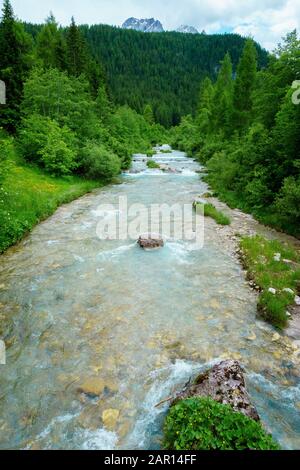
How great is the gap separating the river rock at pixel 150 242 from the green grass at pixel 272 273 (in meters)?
3.52

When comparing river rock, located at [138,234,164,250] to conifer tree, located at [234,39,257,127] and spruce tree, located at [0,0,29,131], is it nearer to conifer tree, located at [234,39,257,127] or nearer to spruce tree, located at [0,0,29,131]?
spruce tree, located at [0,0,29,131]

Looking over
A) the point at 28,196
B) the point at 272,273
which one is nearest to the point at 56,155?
the point at 28,196

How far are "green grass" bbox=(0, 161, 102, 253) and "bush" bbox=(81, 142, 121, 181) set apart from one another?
1.19 meters

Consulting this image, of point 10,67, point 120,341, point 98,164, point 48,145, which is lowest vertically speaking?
point 120,341

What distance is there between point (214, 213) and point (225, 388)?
12.6 metres

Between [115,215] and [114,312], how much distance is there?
9.72m

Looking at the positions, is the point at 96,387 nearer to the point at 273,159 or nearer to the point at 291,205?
the point at 291,205

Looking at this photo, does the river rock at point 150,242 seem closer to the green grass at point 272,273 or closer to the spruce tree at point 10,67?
the green grass at point 272,273

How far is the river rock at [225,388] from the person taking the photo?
16.6ft

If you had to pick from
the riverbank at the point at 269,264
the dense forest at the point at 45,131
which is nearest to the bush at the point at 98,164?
the dense forest at the point at 45,131

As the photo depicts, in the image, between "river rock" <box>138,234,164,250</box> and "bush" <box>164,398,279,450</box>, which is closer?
"bush" <box>164,398,279,450</box>

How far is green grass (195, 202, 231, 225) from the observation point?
15.9 metres

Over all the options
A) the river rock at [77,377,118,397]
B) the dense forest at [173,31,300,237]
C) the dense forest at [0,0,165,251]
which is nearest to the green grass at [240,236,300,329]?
the dense forest at [173,31,300,237]

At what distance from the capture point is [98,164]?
86.8 feet
